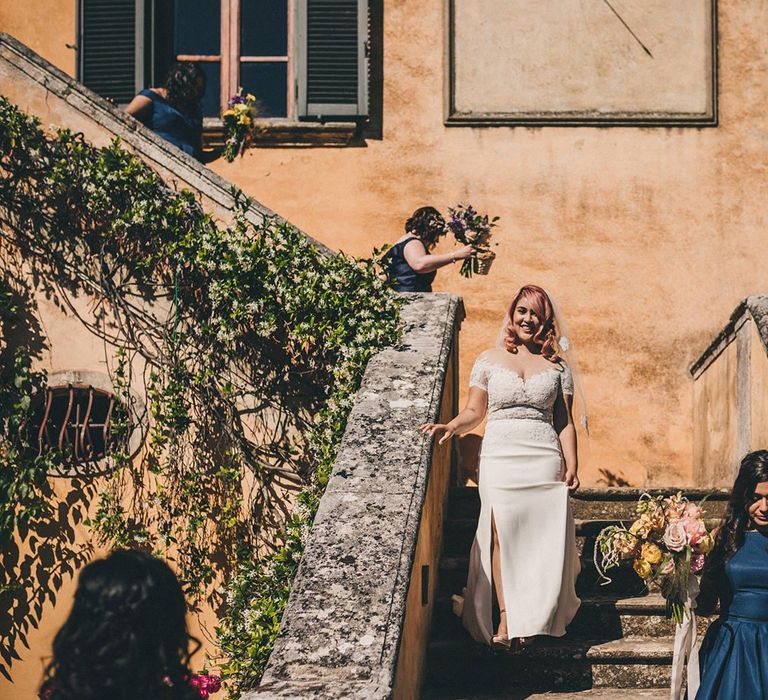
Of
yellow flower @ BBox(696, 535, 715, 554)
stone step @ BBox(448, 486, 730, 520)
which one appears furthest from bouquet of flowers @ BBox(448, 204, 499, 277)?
yellow flower @ BBox(696, 535, 715, 554)

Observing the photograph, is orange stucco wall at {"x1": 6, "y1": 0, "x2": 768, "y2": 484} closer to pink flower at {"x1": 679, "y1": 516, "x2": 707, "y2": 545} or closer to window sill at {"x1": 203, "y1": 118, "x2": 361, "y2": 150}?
window sill at {"x1": 203, "y1": 118, "x2": 361, "y2": 150}

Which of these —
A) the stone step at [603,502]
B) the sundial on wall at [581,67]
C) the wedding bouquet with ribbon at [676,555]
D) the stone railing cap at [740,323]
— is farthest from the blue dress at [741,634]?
the sundial on wall at [581,67]

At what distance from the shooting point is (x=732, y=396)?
8133mm

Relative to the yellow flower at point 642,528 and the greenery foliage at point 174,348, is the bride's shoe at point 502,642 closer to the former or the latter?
the yellow flower at point 642,528

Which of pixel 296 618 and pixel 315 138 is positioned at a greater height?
pixel 315 138

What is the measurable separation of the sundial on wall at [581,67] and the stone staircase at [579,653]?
13.6 ft

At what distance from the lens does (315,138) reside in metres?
9.62

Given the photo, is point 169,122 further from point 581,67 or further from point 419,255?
point 581,67

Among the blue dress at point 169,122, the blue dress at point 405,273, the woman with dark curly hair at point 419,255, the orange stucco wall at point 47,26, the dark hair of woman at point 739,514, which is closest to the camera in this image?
the dark hair of woman at point 739,514

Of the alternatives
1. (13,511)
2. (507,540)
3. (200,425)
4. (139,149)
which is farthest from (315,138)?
(507,540)

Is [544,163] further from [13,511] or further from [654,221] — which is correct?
[13,511]

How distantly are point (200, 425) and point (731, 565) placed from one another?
318cm

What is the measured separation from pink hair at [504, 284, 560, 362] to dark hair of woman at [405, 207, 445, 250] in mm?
1791

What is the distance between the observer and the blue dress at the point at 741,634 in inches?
203
